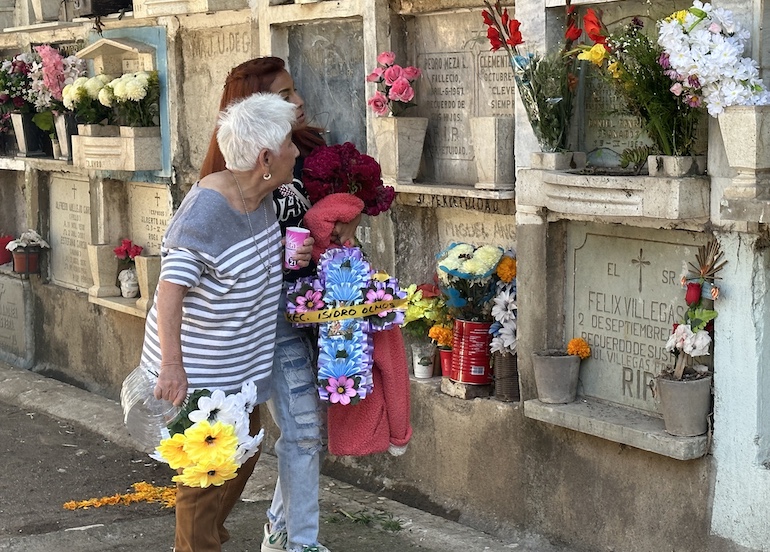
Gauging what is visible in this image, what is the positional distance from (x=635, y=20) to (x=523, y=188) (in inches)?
30.2

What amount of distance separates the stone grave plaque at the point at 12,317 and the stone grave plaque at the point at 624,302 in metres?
4.92

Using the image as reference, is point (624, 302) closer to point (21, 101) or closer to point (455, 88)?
point (455, 88)

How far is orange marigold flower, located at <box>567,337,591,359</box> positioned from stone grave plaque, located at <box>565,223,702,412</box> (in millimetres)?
30

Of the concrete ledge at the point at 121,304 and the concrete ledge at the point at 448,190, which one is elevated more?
the concrete ledge at the point at 448,190

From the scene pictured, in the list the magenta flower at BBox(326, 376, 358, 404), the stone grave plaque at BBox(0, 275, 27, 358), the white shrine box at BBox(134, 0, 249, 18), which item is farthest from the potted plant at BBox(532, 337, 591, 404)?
the stone grave plaque at BBox(0, 275, 27, 358)

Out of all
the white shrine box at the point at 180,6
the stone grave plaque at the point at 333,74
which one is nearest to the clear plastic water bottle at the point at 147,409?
the stone grave plaque at the point at 333,74

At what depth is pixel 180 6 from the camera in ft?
21.2

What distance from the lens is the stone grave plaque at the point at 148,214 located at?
24.2 ft

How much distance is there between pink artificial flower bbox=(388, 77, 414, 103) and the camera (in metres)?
5.20

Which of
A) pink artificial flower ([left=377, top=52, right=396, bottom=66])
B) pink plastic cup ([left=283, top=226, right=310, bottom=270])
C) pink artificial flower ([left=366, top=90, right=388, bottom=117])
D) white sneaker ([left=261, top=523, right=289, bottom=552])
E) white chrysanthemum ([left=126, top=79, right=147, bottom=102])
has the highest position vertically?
pink artificial flower ([left=377, top=52, right=396, bottom=66])

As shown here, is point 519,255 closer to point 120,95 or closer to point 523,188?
point 523,188

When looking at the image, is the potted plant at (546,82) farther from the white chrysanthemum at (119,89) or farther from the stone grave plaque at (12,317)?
the stone grave plaque at (12,317)

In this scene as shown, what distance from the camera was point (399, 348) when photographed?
4148mm

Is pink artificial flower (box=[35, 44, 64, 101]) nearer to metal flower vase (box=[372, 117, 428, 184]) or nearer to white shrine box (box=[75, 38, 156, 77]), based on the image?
white shrine box (box=[75, 38, 156, 77])
